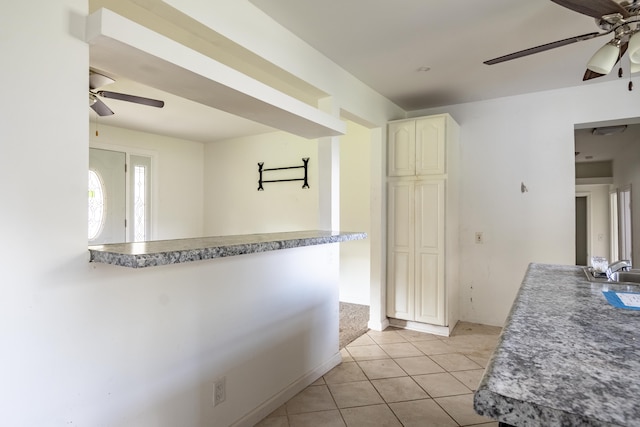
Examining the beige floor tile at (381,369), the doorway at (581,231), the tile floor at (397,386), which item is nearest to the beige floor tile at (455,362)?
the tile floor at (397,386)

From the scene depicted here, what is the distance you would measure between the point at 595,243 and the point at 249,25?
23.9 ft

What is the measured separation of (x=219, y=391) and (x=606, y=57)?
2.53 metres

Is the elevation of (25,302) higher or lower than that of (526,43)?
lower

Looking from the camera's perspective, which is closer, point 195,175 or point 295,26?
point 295,26

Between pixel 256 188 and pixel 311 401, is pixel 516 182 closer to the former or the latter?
pixel 311 401

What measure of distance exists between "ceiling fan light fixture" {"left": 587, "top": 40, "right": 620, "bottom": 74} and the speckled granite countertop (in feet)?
4.04

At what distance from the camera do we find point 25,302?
1.11 metres

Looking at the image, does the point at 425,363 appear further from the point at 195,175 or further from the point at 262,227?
the point at 195,175

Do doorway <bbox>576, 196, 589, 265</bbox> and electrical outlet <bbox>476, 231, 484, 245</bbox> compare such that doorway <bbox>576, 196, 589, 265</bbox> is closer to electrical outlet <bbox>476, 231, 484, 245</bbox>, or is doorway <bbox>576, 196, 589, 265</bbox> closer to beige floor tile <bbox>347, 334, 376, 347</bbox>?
electrical outlet <bbox>476, 231, 484, 245</bbox>

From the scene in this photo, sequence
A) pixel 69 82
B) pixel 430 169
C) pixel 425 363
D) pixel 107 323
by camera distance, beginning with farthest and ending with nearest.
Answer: pixel 430 169, pixel 425 363, pixel 107 323, pixel 69 82

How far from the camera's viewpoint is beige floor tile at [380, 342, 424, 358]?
3004 mm

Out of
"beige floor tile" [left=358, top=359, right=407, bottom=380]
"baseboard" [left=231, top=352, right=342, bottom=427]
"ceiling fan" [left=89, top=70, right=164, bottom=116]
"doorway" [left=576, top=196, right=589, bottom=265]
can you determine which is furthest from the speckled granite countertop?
"doorway" [left=576, top=196, right=589, bottom=265]

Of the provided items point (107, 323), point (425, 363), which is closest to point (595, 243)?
point (425, 363)

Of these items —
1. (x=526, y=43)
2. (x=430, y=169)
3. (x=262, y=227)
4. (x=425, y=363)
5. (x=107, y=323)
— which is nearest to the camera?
(x=107, y=323)
